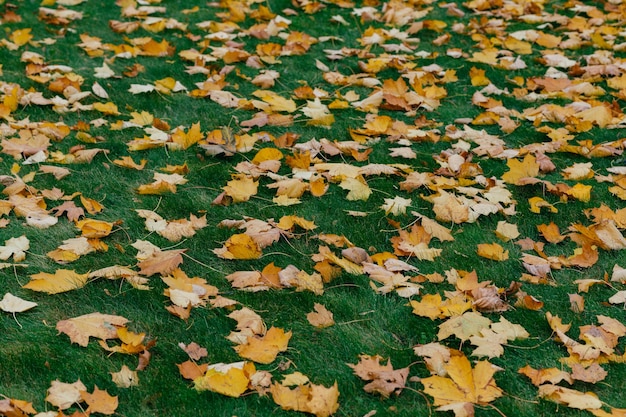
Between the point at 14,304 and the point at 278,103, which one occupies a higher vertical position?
the point at 14,304

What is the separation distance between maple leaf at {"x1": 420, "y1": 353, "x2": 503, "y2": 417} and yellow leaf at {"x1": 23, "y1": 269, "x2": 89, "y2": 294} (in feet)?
4.49

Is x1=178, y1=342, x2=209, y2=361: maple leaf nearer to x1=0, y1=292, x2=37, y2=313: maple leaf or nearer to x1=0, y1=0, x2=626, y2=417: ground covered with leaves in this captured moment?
x1=0, y1=0, x2=626, y2=417: ground covered with leaves

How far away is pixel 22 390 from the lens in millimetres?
2383

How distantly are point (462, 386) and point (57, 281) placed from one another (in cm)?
156

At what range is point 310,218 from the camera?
3.49 metres

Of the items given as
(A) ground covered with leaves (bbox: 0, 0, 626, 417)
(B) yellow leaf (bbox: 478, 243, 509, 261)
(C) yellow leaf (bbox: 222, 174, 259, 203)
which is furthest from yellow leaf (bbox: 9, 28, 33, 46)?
(B) yellow leaf (bbox: 478, 243, 509, 261)

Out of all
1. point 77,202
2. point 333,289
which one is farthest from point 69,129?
point 333,289

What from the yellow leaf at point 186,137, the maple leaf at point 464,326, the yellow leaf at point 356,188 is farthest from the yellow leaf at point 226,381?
the yellow leaf at point 186,137

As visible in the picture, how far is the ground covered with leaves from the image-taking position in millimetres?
2508

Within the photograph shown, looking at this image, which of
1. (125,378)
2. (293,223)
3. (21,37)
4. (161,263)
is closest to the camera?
(125,378)

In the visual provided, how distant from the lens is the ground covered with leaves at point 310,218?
2508 mm

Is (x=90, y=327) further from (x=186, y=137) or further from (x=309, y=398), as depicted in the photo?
(x=186, y=137)

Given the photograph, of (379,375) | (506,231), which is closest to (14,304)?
(379,375)

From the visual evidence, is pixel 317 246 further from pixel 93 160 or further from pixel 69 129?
pixel 69 129
